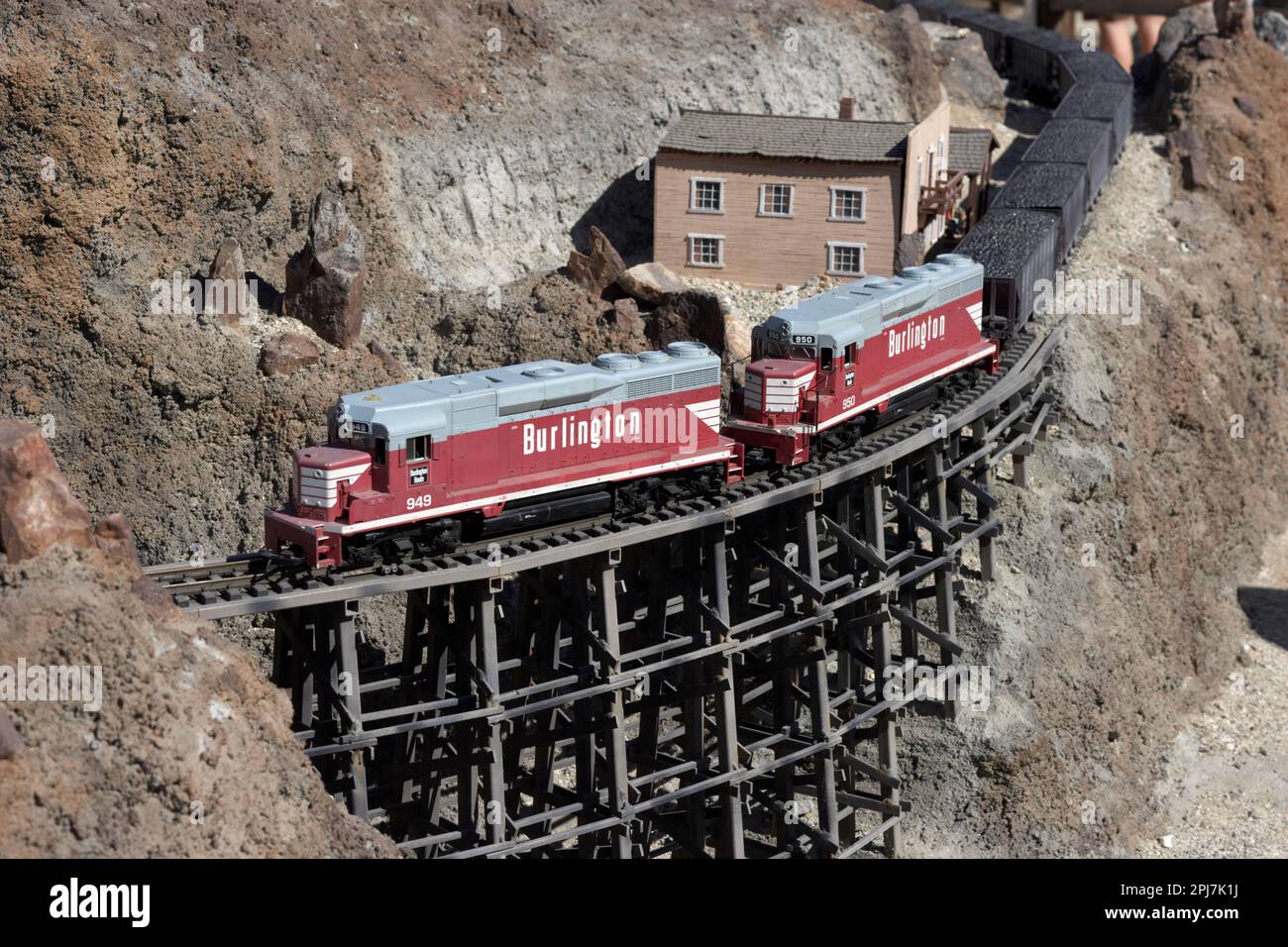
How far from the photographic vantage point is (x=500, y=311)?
43.4 meters

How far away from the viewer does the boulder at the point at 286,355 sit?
3891 centimetres

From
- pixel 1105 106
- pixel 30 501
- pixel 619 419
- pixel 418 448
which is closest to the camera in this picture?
pixel 30 501

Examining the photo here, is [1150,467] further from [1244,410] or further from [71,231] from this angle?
[71,231]

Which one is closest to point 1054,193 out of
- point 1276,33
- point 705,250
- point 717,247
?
point 717,247

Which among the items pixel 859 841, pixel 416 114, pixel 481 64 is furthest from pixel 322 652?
pixel 481 64

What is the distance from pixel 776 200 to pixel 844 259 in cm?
253

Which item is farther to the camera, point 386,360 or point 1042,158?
point 1042,158

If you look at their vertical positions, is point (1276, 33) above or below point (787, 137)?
above

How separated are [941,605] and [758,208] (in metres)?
14.6

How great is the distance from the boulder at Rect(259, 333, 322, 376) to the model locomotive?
11271 mm

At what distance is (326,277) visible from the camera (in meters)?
40.5

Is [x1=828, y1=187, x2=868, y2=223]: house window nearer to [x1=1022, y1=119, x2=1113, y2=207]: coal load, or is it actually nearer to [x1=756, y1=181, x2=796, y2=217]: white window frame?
[x1=756, y1=181, x2=796, y2=217]: white window frame

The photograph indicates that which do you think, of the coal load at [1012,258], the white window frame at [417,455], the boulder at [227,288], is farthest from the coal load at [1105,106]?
the white window frame at [417,455]

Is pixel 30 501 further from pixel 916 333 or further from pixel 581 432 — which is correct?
pixel 916 333
